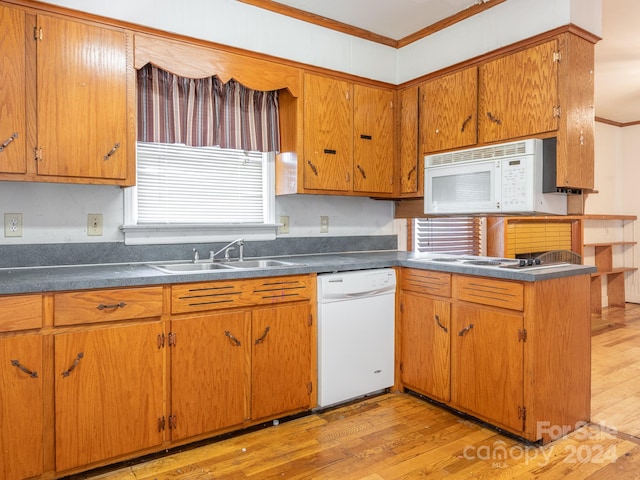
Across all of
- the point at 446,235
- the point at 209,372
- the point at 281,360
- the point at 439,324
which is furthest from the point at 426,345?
the point at 209,372

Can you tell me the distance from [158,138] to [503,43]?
2.17 m

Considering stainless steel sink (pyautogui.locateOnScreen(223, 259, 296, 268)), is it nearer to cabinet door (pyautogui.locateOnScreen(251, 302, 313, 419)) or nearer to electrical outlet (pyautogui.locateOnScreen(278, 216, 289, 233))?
electrical outlet (pyautogui.locateOnScreen(278, 216, 289, 233))

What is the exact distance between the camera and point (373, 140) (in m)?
3.38

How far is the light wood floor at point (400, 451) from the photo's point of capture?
2.14 metres

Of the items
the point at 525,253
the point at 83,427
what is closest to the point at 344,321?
the point at 83,427

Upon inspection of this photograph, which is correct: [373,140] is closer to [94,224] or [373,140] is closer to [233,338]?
[233,338]

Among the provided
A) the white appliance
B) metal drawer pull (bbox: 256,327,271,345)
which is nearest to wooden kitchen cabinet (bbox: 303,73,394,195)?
the white appliance

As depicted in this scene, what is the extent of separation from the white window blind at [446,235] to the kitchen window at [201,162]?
136 cm

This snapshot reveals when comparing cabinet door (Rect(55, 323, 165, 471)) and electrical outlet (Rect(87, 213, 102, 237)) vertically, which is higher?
electrical outlet (Rect(87, 213, 102, 237))

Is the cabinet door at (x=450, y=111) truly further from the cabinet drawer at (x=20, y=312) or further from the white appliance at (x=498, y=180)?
the cabinet drawer at (x=20, y=312)

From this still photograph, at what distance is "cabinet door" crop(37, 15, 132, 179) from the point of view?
2.22 m

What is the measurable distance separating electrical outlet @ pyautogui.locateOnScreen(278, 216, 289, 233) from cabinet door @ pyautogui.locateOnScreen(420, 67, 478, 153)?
113 centimetres

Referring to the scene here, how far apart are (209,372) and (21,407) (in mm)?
809

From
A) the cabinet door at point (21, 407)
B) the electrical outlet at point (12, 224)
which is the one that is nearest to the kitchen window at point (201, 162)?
the electrical outlet at point (12, 224)
